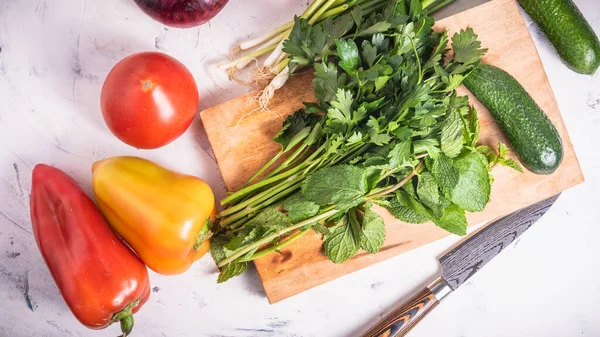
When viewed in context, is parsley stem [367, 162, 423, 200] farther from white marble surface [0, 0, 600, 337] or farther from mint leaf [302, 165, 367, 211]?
white marble surface [0, 0, 600, 337]

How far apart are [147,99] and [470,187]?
26.4 inches

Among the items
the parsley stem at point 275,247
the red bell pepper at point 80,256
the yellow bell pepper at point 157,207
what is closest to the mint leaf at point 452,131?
the parsley stem at point 275,247

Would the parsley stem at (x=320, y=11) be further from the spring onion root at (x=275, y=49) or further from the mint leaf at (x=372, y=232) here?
the mint leaf at (x=372, y=232)

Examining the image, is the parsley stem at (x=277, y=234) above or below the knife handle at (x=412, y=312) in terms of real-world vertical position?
above

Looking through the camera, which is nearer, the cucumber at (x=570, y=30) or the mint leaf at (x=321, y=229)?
the mint leaf at (x=321, y=229)

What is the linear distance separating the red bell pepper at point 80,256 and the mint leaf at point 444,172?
26.0 inches

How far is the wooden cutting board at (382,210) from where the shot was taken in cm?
116

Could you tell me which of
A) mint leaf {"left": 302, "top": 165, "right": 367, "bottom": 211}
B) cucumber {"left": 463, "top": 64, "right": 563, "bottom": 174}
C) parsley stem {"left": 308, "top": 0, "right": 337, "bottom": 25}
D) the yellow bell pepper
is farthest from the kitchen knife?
parsley stem {"left": 308, "top": 0, "right": 337, "bottom": 25}

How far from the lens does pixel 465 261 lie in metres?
1.23

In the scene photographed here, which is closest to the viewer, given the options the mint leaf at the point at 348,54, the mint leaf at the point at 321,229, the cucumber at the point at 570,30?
the mint leaf at the point at 348,54

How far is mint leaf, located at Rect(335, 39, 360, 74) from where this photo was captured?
961 mm

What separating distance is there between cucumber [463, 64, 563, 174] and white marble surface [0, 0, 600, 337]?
0.70 ft

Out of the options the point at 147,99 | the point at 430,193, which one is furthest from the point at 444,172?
the point at 147,99

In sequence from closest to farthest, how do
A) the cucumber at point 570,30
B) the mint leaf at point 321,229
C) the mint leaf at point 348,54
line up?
the mint leaf at point 348,54
the mint leaf at point 321,229
the cucumber at point 570,30
